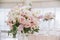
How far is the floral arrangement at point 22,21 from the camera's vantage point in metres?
1.22

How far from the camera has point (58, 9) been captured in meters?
3.00

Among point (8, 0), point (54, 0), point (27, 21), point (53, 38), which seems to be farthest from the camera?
point (8, 0)

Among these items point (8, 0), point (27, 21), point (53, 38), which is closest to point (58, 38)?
point (53, 38)

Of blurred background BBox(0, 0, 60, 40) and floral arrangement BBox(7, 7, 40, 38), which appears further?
blurred background BBox(0, 0, 60, 40)

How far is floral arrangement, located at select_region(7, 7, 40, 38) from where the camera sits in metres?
1.22

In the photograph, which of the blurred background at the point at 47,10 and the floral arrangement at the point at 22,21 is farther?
the blurred background at the point at 47,10

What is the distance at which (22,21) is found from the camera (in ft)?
4.01

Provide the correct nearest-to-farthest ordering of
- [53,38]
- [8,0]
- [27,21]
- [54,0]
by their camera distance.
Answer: [27,21], [53,38], [54,0], [8,0]

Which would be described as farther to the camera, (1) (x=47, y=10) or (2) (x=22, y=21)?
(1) (x=47, y=10)

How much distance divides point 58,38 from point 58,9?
96 cm

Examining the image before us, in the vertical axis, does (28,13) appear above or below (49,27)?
above

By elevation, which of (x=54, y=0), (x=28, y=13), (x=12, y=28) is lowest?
(x=12, y=28)

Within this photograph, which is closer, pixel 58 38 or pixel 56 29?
pixel 58 38

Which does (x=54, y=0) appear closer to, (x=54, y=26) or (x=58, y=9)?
(x=58, y=9)
